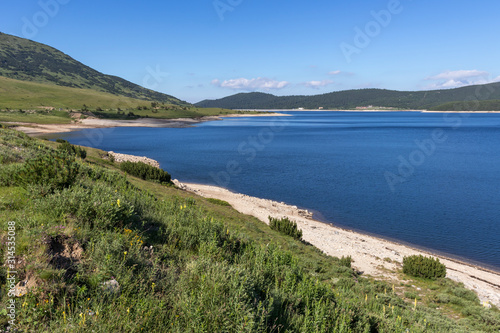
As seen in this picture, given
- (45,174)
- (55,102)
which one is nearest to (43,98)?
(55,102)

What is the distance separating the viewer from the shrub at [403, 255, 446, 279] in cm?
1495

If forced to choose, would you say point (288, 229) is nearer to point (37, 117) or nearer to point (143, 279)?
point (143, 279)

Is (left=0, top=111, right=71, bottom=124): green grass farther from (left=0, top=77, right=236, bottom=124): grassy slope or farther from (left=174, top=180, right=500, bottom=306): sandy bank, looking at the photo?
(left=174, top=180, right=500, bottom=306): sandy bank

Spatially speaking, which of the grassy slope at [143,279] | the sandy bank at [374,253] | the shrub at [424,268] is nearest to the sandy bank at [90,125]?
the sandy bank at [374,253]

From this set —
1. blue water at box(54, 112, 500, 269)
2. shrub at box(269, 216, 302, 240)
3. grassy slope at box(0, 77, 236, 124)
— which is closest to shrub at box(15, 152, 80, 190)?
shrub at box(269, 216, 302, 240)

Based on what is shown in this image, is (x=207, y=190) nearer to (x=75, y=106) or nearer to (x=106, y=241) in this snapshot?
(x=106, y=241)

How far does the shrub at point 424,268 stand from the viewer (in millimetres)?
14953

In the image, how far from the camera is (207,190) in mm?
36688

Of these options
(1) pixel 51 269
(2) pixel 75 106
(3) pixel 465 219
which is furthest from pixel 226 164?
(2) pixel 75 106

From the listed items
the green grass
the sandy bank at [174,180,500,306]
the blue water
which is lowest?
the blue water

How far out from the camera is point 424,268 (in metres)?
15.1

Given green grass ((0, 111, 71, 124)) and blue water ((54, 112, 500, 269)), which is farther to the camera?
green grass ((0, 111, 71, 124))

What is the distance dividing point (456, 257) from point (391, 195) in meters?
16.5

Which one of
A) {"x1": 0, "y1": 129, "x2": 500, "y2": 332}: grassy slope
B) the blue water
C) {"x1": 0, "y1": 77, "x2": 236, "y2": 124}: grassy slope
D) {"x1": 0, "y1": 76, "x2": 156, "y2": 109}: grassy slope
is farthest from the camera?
{"x1": 0, "y1": 76, "x2": 156, "y2": 109}: grassy slope
